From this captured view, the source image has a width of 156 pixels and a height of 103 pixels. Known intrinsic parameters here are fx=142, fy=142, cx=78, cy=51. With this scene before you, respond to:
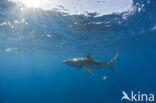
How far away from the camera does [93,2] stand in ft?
42.2

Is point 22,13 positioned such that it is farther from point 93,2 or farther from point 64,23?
point 93,2

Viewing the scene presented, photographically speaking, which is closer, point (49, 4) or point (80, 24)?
point (49, 4)

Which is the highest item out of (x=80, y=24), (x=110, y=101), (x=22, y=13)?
(x=22, y=13)

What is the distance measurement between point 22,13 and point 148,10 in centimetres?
1433

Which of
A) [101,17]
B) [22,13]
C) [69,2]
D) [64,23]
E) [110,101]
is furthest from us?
[110,101]

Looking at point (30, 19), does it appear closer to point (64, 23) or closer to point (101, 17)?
point (64, 23)

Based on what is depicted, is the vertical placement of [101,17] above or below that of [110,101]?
above

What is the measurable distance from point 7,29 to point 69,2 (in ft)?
44.3

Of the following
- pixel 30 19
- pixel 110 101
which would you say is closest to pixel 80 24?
pixel 30 19

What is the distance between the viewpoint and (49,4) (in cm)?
1346

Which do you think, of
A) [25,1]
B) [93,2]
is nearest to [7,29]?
[25,1]

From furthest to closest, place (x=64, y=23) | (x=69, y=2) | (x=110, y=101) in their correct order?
(x=110, y=101), (x=64, y=23), (x=69, y=2)

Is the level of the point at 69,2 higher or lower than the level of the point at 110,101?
higher

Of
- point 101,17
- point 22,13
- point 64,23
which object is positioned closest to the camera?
point 22,13
